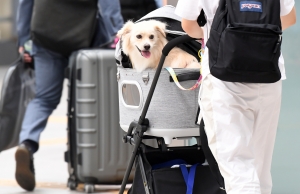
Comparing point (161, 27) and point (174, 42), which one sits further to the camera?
point (161, 27)

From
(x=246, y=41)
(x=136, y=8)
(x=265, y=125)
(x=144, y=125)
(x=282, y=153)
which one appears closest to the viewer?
(x=246, y=41)

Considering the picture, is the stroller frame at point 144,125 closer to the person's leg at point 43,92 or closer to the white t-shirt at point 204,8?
the white t-shirt at point 204,8

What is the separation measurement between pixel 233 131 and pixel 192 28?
544 mm

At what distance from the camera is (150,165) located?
3.80 m

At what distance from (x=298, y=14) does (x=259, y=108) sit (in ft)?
4.66

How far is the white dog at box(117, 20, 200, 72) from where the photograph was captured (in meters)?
3.90

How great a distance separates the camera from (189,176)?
3.79 meters

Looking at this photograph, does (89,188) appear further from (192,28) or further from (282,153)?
(192,28)

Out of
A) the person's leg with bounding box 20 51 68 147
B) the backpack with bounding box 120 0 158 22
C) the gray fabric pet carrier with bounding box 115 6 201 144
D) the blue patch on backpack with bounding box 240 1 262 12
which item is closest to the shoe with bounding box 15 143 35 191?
the person's leg with bounding box 20 51 68 147

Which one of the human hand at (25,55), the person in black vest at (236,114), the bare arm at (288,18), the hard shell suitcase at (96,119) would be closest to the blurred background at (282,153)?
the hard shell suitcase at (96,119)

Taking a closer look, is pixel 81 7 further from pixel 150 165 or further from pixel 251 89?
pixel 251 89

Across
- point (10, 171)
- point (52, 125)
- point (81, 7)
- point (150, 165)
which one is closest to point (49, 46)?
point (81, 7)

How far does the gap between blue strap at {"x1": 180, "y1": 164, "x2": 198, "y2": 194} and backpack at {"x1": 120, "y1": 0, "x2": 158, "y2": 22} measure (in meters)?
2.77

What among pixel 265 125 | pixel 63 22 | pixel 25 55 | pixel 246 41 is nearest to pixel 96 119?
pixel 63 22
